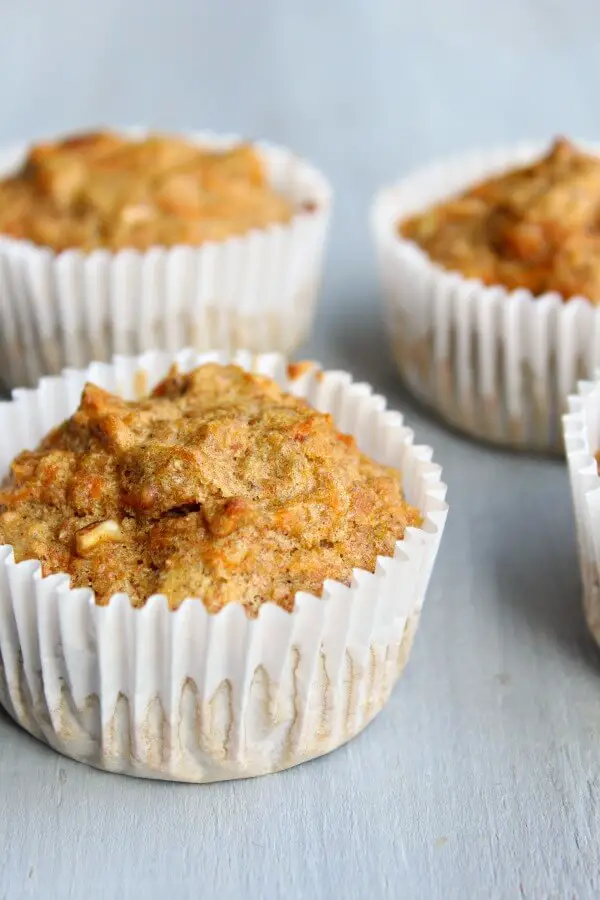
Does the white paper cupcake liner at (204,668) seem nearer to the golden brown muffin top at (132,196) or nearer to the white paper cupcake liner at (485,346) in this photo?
the white paper cupcake liner at (485,346)

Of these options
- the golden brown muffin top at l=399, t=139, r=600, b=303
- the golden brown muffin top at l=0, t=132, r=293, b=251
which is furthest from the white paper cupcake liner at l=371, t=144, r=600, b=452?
the golden brown muffin top at l=0, t=132, r=293, b=251

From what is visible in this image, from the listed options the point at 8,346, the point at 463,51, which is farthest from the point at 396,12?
the point at 8,346

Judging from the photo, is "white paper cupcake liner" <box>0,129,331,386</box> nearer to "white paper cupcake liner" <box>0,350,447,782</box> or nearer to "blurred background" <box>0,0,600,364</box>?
"white paper cupcake liner" <box>0,350,447,782</box>

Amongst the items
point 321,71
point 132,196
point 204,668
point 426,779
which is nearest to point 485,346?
point 132,196

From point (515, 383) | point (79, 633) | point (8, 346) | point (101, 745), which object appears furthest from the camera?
point (8, 346)

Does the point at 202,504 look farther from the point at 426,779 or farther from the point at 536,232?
the point at 536,232

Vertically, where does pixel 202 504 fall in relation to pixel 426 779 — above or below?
above

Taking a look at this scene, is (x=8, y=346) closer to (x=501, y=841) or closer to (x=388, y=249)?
(x=388, y=249)
